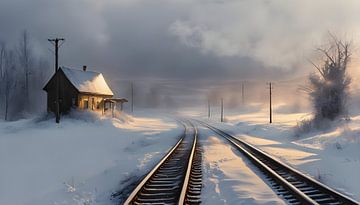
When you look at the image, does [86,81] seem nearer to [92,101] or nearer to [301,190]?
[92,101]

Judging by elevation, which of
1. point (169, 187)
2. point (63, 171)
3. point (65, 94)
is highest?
point (65, 94)

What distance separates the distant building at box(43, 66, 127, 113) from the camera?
54.3 metres

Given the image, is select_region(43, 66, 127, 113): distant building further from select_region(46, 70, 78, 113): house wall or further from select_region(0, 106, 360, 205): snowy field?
select_region(0, 106, 360, 205): snowy field

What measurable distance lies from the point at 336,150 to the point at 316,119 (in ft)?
59.3

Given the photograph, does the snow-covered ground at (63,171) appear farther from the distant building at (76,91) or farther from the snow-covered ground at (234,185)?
the distant building at (76,91)

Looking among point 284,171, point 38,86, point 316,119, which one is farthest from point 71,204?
point 38,86

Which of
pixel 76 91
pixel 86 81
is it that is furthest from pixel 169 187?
pixel 86 81

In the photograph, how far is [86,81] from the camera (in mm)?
58969

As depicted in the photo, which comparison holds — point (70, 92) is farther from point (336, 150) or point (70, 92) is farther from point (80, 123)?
point (336, 150)

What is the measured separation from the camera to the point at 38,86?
10775 centimetres

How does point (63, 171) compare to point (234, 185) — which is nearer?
point (234, 185)

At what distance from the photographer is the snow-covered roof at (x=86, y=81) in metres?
55.4

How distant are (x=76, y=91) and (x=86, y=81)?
5.27 meters

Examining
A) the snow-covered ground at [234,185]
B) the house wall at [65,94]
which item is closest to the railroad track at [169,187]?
the snow-covered ground at [234,185]
